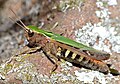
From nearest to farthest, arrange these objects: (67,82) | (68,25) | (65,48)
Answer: (67,82), (65,48), (68,25)

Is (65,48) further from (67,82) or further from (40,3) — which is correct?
(40,3)

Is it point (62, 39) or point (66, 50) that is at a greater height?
point (62, 39)

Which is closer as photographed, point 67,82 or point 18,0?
point 67,82

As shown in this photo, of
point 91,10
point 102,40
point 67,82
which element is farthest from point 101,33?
point 67,82

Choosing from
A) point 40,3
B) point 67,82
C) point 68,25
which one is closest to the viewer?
point 67,82

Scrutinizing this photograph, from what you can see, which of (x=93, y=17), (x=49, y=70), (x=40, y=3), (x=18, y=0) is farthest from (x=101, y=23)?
(x=18, y=0)

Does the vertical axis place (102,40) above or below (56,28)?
below

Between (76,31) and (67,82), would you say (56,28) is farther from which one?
(67,82)
